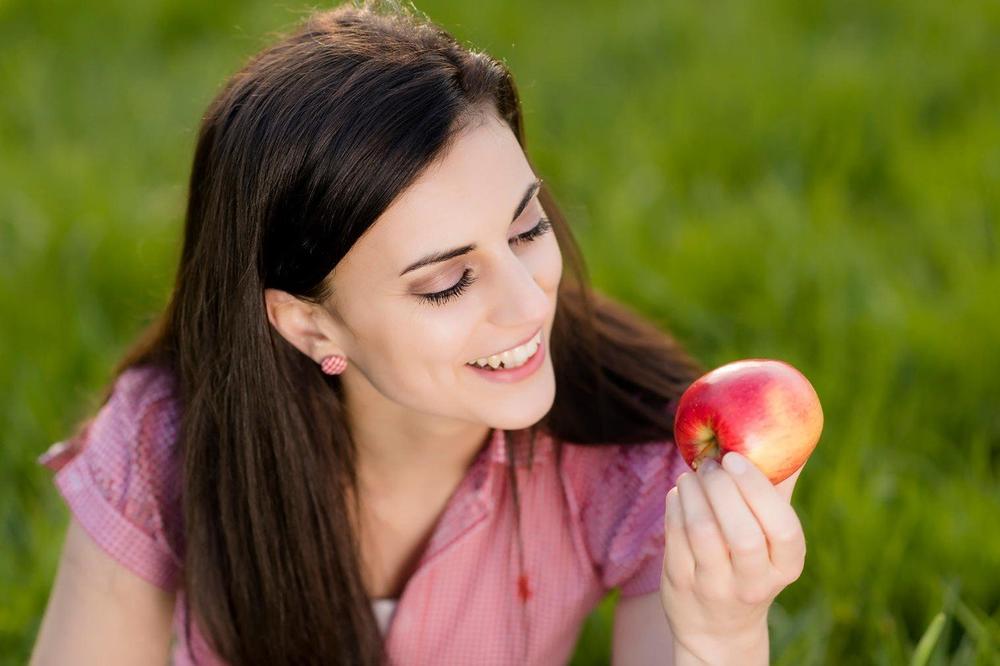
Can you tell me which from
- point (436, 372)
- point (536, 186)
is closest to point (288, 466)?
point (436, 372)

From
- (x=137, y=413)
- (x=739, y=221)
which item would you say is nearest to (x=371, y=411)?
(x=137, y=413)

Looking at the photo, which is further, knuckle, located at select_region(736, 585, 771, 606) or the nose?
the nose

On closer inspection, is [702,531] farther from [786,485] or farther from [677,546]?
[786,485]

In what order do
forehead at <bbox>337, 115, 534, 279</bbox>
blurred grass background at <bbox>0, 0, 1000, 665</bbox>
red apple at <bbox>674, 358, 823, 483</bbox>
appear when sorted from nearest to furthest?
red apple at <bbox>674, 358, 823, 483</bbox>
forehead at <bbox>337, 115, 534, 279</bbox>
blurred grass background at <bbox>0, 0, 1000, 665</bbox>

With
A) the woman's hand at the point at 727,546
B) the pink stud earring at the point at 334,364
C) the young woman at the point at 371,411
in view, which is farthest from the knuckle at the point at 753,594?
the pink stud earring at the point at 334,364

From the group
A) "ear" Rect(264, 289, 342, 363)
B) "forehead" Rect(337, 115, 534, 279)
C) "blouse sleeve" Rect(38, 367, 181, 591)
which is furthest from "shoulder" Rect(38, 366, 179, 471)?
"forehead" Rect(337, 115, 534, 279)

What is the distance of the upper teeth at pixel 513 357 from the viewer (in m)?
1.83

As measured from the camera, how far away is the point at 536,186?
1864 mm

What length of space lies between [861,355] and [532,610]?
1215 millimetres

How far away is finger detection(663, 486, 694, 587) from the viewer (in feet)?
5.09

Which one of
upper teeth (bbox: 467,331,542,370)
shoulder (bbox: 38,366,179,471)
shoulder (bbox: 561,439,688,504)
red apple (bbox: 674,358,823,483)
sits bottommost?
shoulder (bbox: 561,439,688,504)

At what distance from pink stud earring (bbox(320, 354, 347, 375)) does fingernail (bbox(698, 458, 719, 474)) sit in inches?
24.3

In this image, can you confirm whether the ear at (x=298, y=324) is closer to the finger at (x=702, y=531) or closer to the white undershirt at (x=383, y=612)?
the white undershirt at (x=383, y=612)

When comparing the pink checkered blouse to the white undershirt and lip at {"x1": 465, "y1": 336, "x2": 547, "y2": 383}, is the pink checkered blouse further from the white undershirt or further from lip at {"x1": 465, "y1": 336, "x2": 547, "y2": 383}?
lip at {"x1": 465, "y1": 336, "x2": 547, "y2": 383}
